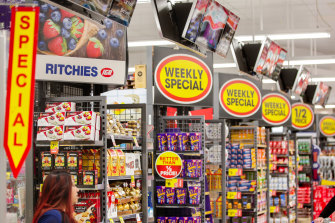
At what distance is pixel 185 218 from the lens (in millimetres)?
7355

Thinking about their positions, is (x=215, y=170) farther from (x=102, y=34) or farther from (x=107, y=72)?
(x=102, y=34)

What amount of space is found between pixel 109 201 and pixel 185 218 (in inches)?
95.4

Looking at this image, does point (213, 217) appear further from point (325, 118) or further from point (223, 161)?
point (325, 118)

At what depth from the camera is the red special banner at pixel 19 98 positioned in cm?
271

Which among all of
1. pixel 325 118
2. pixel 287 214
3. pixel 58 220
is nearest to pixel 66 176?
pixel 58 220

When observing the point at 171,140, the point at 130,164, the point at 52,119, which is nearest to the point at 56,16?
the point at 52,119

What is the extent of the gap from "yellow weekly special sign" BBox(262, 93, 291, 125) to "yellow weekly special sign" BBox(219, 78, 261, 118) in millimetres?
1796

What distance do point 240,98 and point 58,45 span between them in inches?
208

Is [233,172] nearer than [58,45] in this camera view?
No

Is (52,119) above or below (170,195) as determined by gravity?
above

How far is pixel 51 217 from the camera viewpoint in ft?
11.4

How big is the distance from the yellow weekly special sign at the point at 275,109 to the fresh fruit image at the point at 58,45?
24.6 ft

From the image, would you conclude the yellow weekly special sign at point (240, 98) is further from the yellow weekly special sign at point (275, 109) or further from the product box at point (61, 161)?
the product box at point (61, 161)

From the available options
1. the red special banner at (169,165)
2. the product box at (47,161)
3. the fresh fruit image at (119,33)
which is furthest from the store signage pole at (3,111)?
the red special banner at (169,165)
